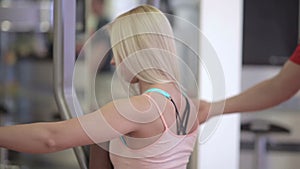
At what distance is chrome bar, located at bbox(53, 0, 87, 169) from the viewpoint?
1.36 m

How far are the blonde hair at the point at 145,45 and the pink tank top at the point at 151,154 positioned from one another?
0.12 metres

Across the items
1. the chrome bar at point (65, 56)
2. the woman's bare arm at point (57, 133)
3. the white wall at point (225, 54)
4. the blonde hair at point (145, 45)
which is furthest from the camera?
the white wall at point (225, 54)

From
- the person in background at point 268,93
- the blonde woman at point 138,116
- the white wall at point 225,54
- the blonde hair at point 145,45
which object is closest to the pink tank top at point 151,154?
the blonde woman at point 138,116

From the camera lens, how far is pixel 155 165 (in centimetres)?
126

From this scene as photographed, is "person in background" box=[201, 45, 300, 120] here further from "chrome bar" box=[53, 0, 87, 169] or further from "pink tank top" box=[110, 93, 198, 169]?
"chrome bar" box=[53, 0, 87, 169]

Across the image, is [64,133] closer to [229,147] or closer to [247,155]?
[229,147]

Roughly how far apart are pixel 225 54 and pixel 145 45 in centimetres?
168

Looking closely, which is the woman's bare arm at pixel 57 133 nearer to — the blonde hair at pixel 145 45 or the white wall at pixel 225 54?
the blonde hair at pixel 145 45

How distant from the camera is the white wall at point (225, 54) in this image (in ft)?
9.23

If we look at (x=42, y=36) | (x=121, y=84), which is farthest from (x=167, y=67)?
(x=42, y=36)

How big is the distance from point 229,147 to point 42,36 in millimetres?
2956

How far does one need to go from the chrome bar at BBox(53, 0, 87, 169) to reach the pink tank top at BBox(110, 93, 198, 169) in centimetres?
14

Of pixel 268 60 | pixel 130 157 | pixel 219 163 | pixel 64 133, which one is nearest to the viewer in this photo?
pixel 64 133

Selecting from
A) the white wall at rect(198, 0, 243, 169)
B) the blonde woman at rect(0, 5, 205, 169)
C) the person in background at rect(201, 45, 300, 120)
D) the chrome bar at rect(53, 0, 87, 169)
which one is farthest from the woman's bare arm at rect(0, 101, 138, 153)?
the white wall at rect(198, 0, 243, 169)
